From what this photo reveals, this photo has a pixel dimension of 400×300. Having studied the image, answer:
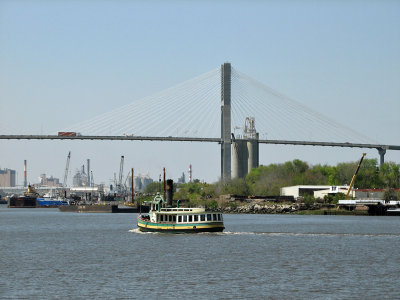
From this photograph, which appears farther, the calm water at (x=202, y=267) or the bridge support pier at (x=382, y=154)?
the bridge support pier at (x=382, y=154)

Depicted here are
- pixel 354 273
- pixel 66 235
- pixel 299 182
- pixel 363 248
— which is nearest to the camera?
pixel 354 273

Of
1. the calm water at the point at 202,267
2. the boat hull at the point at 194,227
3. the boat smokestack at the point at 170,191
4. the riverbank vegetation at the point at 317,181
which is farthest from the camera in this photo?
the riverbank vegetation at the point at 317,181

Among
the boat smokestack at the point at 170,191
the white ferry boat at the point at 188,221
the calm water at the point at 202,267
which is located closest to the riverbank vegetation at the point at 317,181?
the boat smokestack at the point at 170,191

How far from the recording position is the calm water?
3912 centimetres

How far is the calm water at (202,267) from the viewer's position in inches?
1540

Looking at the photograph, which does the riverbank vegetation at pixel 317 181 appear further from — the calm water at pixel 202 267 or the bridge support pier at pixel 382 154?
the calm water at pixel 202 267

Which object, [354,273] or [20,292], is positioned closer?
[20,292]

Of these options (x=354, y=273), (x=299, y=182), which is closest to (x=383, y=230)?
(x=354, y=273)

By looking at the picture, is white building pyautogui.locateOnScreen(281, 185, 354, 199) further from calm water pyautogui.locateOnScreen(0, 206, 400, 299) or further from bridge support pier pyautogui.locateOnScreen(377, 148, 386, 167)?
calm water pyautogui.locateOnScreen(0, 206, 400, 299)

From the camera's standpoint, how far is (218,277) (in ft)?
145

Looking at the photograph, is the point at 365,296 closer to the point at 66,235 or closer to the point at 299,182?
the point at 66,235

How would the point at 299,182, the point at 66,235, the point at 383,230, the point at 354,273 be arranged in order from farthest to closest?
the point at 299,182 → the point at 383,230 → the point at 66,235 → the point at 354,273

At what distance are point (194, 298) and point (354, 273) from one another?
13053 millimetres

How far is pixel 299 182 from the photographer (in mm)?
190500
